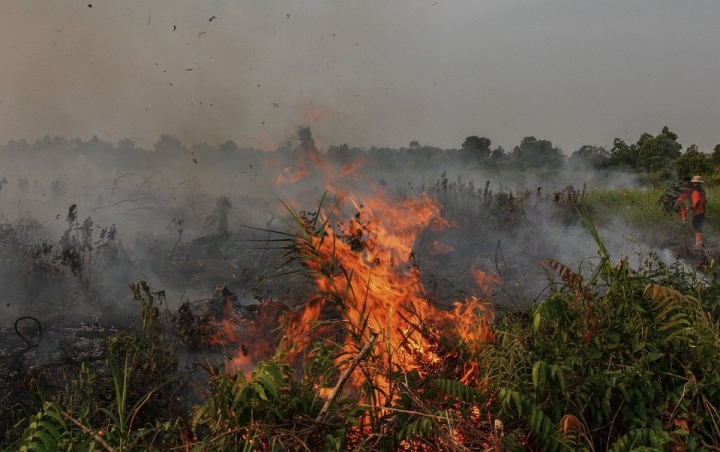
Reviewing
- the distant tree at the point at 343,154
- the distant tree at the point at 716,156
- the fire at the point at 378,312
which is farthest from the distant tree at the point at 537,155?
the fire at the point at 378,312

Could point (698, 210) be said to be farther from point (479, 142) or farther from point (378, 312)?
point (479, 142)

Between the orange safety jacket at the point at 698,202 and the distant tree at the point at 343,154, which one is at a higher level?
the distant tree at the point at 343,154

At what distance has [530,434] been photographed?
264cm

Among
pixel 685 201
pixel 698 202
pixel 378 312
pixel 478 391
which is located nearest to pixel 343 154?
pixel 378 312

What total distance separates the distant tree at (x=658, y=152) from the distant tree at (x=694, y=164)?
1995 mm

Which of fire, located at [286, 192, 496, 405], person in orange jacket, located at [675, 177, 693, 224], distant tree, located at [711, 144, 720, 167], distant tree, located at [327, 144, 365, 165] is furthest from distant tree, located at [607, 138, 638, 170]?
fire, located at [286, 192, 496, 405]

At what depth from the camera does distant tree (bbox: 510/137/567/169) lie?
Answer: 61.8ft

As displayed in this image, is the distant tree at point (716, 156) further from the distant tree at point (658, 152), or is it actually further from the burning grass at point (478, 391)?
the burning grass at point (478, 391)

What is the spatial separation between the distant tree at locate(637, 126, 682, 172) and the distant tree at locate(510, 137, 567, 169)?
4.72 m

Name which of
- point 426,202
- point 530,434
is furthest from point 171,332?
point 426,202

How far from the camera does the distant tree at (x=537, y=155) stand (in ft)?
61.8

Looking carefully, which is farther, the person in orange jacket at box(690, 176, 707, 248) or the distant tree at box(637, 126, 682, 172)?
the distant tree at box(637, 126, 682, 172)

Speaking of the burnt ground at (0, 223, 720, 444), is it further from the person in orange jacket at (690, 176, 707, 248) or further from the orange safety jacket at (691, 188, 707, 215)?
the orange safety jacket at (691, 188, 707, 215)

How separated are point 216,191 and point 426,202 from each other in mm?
4350
